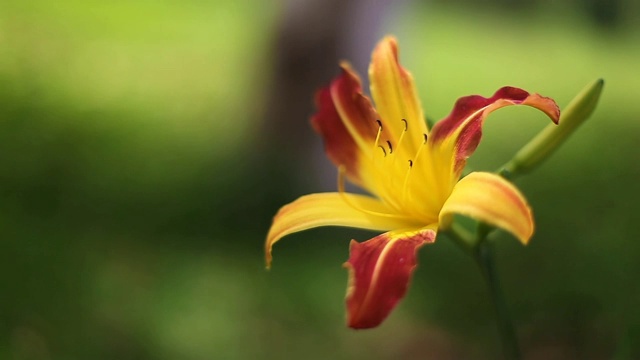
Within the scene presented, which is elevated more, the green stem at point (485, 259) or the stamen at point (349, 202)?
the stamen at point (349, 202)

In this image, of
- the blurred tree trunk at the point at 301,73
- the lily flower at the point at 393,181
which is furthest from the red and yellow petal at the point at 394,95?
the blurred tree trunk at the point at 301,73

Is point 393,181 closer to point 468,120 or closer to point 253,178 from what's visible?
point 468,120

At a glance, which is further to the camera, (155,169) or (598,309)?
(155,169)

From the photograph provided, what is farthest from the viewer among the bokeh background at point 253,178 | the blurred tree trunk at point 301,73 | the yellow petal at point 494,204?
the blurred tree trunk at point 301,73

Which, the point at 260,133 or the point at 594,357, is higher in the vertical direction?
the point at 260,133

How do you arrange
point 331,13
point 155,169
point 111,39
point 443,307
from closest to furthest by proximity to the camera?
point 443,307
point 331,13
point 155,169
point 111,39

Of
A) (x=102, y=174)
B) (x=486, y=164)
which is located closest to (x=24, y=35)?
(x=102, y=174)

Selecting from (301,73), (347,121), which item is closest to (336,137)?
(347,121)

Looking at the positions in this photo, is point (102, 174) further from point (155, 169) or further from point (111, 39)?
point (111, 39)

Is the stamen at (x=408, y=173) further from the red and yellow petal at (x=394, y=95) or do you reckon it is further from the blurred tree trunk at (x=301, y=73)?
the blurred tree trunk at (x=301, y=73)
